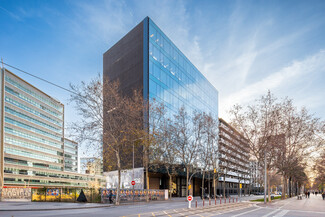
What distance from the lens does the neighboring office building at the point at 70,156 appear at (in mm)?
131875

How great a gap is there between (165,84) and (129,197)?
26.4 m

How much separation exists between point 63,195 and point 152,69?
27664 millimetres

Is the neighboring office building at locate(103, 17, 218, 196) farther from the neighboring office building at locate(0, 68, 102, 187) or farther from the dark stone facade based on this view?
the neighboring office building at locate(0, 68, 102, 187)

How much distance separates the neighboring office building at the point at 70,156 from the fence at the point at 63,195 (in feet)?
323

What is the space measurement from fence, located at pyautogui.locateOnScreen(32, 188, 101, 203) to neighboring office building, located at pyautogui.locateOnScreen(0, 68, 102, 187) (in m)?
44.5

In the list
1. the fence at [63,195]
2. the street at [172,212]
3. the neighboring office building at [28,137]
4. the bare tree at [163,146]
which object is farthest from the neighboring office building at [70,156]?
the street at [172,212]

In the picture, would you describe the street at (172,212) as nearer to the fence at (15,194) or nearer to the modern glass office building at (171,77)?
the modern glass office building at (171,77)

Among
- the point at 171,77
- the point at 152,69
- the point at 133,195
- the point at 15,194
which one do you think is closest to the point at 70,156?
the point at 15,194

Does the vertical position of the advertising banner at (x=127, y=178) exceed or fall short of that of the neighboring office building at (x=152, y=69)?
it falls short

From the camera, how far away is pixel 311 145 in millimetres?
46438

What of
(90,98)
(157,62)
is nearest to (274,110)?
(157,62)

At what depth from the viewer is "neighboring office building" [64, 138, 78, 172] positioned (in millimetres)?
131875

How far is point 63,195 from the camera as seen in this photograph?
35562mm

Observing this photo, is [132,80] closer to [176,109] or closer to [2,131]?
[176,109]
